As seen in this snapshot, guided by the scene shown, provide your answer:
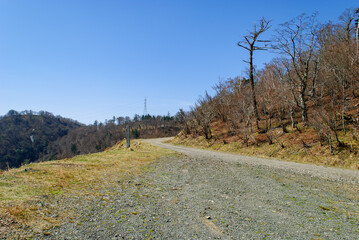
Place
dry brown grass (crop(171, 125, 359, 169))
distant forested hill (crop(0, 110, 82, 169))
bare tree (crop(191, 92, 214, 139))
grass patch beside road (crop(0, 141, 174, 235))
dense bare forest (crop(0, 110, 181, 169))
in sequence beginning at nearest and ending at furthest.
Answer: grass patch beside road (crop(0, 141, 174, 235)) < dry brown grass (crop(171, 125, 359, 169)) < bare tree (crop(191, 92, 214, 139)) < dense bare forest (crop(0, 110, 181, 169)) < distant forested hill (crop(0, 110, 82, 169))

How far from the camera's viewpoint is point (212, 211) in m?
4.26

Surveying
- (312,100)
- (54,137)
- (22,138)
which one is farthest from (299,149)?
(54,137)

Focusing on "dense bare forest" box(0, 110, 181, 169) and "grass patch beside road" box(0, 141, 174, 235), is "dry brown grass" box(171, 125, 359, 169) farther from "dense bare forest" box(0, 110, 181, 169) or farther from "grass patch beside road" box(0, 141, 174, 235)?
"dense bare forest" box(0, 110, 181, 169)

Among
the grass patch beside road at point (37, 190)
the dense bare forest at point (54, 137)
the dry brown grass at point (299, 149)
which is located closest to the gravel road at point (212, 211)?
the grass patch beside road at point (37, 190)

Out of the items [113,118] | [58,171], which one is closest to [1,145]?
[113,118]

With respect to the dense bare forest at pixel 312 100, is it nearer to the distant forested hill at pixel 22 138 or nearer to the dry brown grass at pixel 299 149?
the dry brown grass at pixel 299 149

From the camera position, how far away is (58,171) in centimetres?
694

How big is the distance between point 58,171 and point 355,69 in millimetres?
19814

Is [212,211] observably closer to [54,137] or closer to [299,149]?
[299,149]

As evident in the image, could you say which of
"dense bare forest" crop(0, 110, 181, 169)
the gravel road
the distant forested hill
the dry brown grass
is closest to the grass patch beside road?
the gravel road

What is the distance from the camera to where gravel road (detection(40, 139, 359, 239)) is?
10.8 ft

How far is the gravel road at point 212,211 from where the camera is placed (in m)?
3.28

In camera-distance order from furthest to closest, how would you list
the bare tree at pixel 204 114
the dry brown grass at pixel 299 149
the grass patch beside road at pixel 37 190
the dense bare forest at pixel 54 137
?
the dense bare forest at pixel 54 137 → the bare tree at pixel 204 114 → the dry brown grass at pixel 299 149 → the grass patch beside road at pixel 37 190

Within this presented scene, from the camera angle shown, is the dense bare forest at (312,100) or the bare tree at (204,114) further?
the bare tree at (204,114)
